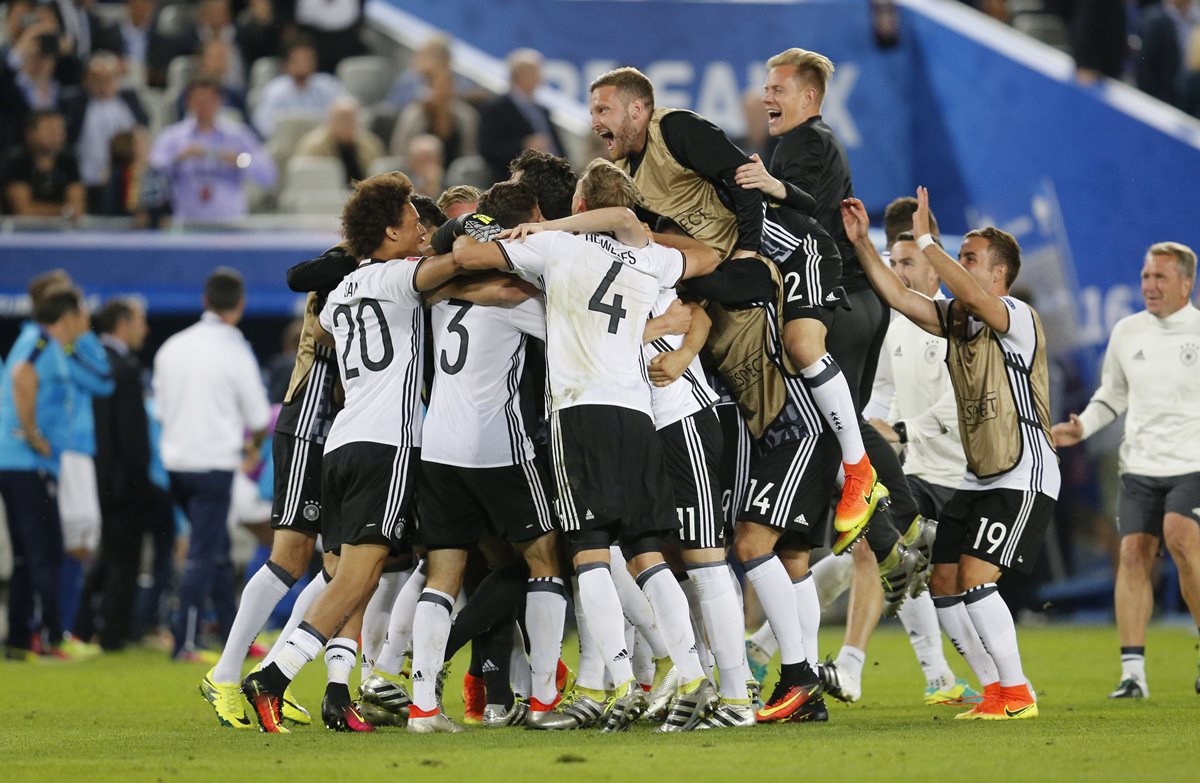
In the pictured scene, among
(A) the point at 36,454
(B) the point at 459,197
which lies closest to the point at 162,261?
(A) the point at 36,454

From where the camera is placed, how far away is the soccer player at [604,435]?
7.55 meters

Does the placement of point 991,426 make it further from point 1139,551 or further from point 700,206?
point 1139,551

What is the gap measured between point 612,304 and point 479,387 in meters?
0.80

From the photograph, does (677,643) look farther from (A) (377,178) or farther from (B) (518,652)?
(A) (377,178)

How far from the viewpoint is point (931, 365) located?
34.6 feet

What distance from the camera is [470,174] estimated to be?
55.9 ft

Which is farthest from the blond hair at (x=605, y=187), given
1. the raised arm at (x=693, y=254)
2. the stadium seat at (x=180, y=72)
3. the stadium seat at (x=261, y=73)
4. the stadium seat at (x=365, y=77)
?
the stadium seat at (x=365, y=77)

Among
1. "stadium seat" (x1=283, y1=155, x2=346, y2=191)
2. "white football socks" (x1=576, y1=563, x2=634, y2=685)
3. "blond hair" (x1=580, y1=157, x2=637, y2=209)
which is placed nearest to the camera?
"white football socks" (x1=576, y1=563, x2=634, y2=685)

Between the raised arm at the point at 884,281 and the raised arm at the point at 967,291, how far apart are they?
0.24 meters

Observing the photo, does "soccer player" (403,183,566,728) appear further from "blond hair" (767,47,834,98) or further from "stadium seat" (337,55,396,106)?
"stadium seat" (337,55,396,106)

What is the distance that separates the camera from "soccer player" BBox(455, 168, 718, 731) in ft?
24.8

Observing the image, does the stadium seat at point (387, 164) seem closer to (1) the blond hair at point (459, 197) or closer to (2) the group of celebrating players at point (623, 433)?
(1) the blond hair at point (459, 197)

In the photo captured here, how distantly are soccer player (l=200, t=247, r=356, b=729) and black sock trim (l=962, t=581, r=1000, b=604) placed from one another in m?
3.03

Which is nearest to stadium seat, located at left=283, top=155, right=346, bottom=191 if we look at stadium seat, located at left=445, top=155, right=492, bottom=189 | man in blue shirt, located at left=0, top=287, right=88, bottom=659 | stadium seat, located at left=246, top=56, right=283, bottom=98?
stadium seat, located at left=445, top=155, right=492, bottom=189
